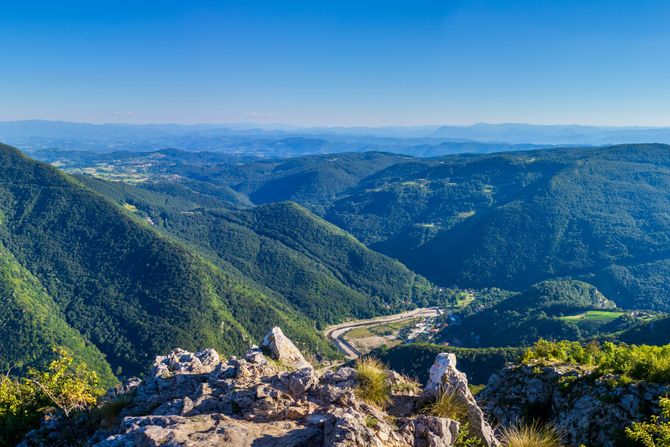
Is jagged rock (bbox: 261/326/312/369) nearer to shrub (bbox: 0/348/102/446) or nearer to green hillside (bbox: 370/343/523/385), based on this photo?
shrub (bbox: 0/348/102/446)

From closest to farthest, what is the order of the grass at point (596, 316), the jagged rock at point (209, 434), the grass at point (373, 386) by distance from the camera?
the jagged rock at point (209, 434)
the grass at point (373, 386)
the grass at point (596, 316)

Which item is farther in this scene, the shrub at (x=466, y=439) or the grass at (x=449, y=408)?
the grass at (x=449, y=408)

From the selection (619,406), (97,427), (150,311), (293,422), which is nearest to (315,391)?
(293,422)

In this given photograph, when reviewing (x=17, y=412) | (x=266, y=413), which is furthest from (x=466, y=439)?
(x=17, y=412)

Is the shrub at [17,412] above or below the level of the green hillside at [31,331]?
above

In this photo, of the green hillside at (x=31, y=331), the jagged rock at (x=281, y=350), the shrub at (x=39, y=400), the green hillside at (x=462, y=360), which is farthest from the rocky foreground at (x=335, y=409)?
the green hillside at (x=31, y=331)

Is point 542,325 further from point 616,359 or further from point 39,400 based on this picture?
point 39,400

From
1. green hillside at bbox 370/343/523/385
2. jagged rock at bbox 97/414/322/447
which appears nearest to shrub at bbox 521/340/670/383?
jagged rock at bbox 97/414/322/447

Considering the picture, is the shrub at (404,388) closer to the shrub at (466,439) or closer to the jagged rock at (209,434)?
the shrub at (466,439)
